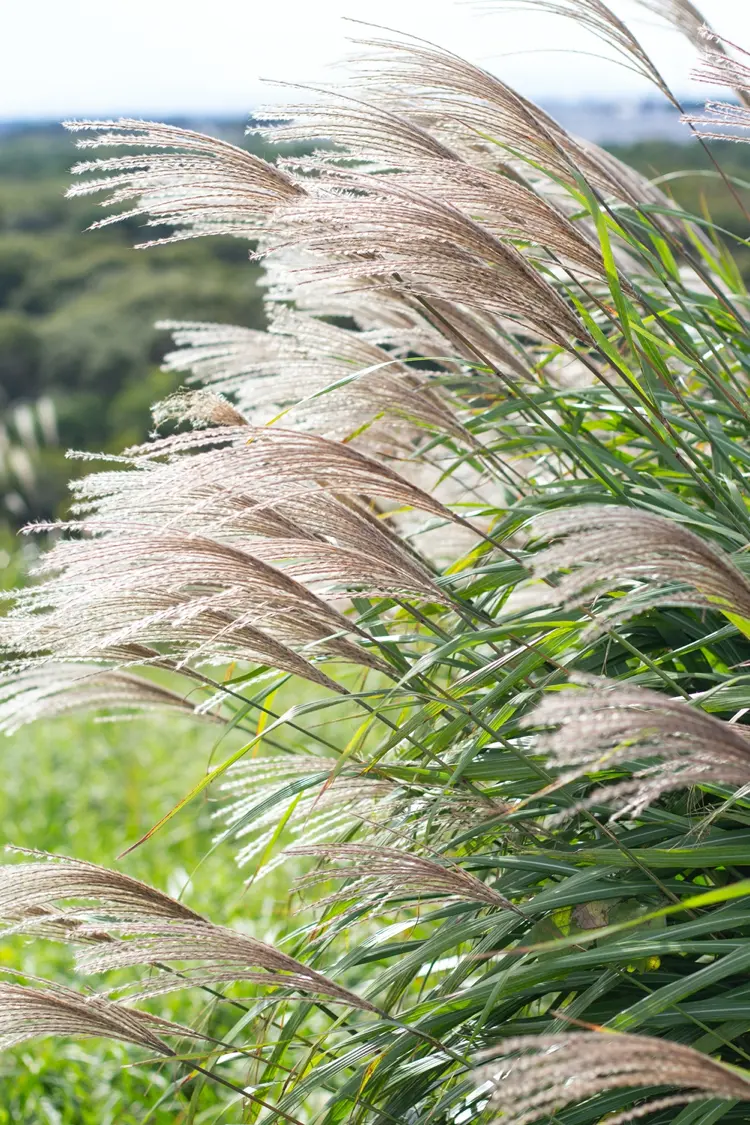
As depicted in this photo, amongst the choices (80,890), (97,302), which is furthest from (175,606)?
(97,302)

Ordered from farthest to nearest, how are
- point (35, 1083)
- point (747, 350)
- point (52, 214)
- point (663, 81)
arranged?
point (52, 214)
point (35, 1083)
point (747, 350)
point (663, 81)

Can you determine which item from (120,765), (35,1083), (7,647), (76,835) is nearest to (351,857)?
(7,647)

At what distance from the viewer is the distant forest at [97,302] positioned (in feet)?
47.3

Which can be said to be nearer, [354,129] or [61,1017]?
[61,1017]

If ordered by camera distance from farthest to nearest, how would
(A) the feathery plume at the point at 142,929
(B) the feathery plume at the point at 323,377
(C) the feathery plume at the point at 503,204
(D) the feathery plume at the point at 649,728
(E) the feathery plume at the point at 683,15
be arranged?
(E) the feathery plume at the point at 683,15
(B) the feathery plume at the point at 323,377
(C) the feathery plume at the point at 503,204
(A) the feathery plume at the point at 142,929
(D) the feathery plume at the point at 649,728

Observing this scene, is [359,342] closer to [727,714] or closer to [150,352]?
[727,714]

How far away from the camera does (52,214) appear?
2238 centimetres

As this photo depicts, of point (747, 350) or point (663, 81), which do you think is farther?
point (747, 350)

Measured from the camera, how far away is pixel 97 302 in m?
18.4

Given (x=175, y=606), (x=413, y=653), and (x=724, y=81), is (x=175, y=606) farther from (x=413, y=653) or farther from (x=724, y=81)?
(x=724, y=81)

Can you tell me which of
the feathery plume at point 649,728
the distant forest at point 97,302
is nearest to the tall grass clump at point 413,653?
the feathery plume at point 649,728

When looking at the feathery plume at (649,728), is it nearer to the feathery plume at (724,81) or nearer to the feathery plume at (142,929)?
the feathery plume at (142,929)

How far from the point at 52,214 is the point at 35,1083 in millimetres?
22290

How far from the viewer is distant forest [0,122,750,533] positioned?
14.4 meters
